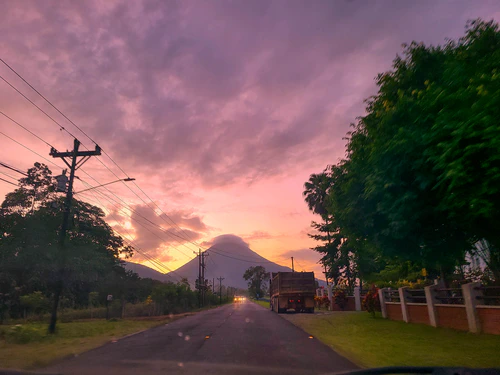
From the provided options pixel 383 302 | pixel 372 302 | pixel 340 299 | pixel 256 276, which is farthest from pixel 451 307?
pixel 256 276

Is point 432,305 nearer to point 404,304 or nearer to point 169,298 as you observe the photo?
point 404,304

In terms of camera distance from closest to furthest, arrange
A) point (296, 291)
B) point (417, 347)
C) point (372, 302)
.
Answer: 1. point (417, 347)
2. point (372, 302)
3. point (296, 291)

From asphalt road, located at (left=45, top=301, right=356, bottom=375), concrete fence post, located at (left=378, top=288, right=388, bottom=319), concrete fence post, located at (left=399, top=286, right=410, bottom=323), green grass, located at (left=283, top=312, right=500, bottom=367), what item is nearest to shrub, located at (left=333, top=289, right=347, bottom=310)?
concrete fence post, located at (left=378, top=288, right=388, bottom=319)

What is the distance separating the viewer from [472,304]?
13.5 m

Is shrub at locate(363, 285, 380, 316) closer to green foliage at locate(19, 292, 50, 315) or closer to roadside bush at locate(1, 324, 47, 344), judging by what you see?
roadside bush at locate(1, 324, 47, 344)

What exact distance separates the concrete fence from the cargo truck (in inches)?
488

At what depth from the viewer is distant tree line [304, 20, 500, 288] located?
Result: 27.8 feet

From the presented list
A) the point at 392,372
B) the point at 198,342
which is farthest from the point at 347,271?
the point at 392,372

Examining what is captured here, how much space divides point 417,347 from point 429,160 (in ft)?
17.8

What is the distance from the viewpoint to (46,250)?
36.6 metres

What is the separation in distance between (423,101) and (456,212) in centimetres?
303

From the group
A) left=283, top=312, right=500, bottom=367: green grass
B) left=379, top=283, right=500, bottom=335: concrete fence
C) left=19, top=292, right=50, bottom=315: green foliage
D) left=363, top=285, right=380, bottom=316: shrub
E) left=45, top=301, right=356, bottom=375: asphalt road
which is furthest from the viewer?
left=19, top=292, right=50, bottom=315: green foliage

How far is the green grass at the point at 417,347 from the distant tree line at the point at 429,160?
8.51 ft

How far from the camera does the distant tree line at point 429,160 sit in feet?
27.8
